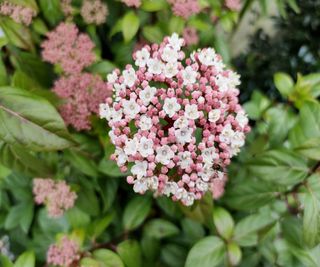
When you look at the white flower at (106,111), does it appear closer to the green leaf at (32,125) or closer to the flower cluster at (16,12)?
the green leaf at (32,125)

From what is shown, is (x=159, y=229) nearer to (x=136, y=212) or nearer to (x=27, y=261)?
(x=136, y=212)

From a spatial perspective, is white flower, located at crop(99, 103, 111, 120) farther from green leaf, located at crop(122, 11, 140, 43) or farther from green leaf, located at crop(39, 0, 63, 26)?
green leaf, located at crop(39, 0, 63, 26)

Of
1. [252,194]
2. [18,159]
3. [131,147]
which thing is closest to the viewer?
[131,147]

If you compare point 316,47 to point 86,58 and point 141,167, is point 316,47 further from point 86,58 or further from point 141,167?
point 141,167

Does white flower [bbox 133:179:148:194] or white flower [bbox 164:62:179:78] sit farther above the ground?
white flower [bbox 164:62:179:78]

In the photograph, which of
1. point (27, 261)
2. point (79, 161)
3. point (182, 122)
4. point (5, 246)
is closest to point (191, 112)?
point (182, 122)

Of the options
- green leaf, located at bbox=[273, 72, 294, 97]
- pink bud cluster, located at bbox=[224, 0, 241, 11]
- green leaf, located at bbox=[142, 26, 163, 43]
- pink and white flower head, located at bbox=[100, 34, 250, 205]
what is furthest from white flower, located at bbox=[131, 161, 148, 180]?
pink bud cluster, located at bbox=[224, 0, 241, 11]

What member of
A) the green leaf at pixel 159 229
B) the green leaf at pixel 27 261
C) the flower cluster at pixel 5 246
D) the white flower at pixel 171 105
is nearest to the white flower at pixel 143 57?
the white flower at pixel 171 105
